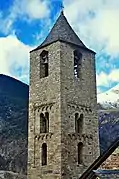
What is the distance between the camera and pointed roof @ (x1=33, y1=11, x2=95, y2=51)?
25.9m

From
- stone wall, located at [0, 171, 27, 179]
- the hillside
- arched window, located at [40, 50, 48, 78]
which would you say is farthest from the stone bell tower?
the hillside

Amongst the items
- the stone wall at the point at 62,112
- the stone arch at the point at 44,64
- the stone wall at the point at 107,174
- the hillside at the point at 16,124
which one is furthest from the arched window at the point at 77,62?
the stone wall at the point at 107,174

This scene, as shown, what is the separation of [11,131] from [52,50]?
56.6 ft

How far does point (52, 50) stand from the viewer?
2558cm

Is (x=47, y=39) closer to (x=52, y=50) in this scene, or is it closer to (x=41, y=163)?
(x=52, y=50)

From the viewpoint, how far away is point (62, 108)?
78.7 feet

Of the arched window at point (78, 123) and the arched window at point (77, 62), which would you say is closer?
the arched window at point (78, 123)

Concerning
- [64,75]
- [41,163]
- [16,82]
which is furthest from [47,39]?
[16,82]

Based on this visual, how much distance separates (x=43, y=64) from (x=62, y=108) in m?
3.47

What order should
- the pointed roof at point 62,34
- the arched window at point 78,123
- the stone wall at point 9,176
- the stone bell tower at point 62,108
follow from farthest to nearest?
the stone wall at point 9,176, the pointed roof at point 62,34, the arched window at point 78,123, the stone bell tower at point 62,108

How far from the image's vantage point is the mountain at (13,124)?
36.6 meters

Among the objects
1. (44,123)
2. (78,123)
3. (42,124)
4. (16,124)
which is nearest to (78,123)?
(78,123)

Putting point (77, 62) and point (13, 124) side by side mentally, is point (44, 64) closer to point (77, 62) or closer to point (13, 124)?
point (77, 62)

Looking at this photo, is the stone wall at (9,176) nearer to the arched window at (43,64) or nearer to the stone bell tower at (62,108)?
the stone bell tower at (62,108)
